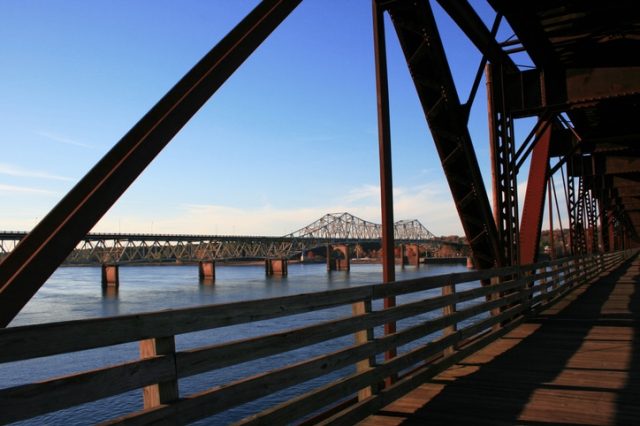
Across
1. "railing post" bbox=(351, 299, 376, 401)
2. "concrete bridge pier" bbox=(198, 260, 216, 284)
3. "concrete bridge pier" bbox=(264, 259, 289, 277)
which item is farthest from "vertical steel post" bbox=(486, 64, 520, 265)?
"concrete bridge pier" bbox=(264, 259, 289, 277)

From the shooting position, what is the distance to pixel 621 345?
333 inches

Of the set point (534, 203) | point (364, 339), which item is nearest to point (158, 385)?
point (364, 339)

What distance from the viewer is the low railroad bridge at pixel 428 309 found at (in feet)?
9.82

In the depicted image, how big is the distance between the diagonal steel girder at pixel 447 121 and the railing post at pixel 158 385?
228 inches

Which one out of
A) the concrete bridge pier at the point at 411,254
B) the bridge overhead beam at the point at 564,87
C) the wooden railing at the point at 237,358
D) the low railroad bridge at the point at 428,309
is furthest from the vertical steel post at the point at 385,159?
the concrete bridge pier at the point at 411,254

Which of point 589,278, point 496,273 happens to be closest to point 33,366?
point 496,273

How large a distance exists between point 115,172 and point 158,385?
1.31 meters

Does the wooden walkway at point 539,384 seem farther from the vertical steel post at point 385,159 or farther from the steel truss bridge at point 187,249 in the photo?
the steel truss bridge at point 187,249

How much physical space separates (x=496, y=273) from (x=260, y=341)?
6368mm

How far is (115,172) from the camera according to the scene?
3443 mm

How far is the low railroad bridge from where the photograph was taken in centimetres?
299

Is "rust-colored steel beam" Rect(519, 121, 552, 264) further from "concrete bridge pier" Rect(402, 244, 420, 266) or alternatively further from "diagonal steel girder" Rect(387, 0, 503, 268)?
"concrete bridge pier" Rect(402, 244, 420, 266)

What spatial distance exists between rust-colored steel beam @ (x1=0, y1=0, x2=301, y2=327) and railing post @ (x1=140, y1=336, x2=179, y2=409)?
665mm

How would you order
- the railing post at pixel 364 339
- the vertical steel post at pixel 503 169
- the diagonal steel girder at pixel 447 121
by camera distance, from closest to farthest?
1. the railing post at pixel 364 339
2. the diagonal steel girder at pixel 447 121
3. the vertical steel post at pixel 503 169
